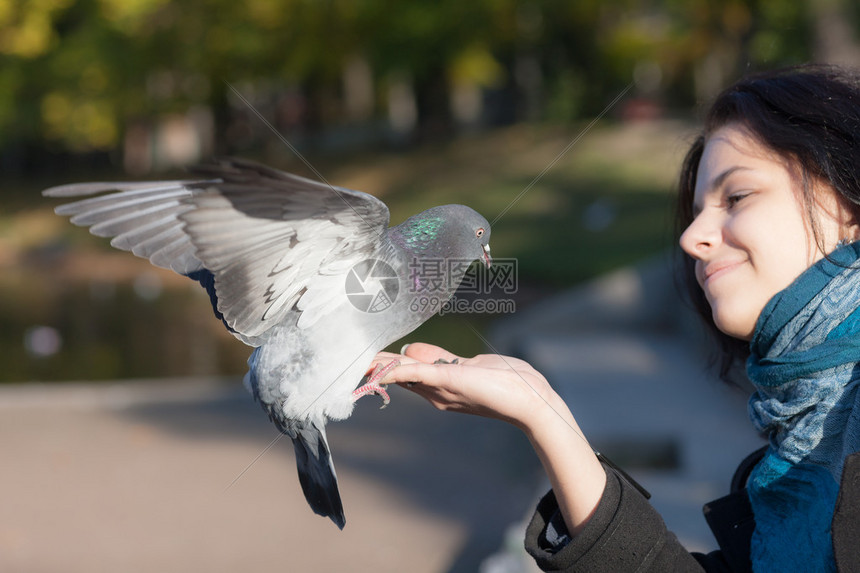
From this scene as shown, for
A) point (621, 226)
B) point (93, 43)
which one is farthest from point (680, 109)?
point (93, 43)

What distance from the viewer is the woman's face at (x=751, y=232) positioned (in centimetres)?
160

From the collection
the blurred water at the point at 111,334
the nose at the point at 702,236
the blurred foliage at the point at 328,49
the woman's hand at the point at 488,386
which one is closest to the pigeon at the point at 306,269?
the woman's hand at the point at 488,386

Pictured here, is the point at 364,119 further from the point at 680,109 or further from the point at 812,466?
the point at 812,466

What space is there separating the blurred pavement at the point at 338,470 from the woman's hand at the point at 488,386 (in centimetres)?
202

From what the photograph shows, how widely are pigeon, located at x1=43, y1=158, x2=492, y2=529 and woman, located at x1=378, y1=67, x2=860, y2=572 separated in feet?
0.68

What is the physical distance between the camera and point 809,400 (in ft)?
5.38

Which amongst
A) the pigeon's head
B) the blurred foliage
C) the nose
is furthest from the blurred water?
the nose

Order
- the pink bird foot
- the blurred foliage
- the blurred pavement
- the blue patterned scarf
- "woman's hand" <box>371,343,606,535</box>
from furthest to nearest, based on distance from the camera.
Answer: the blurred foliage < the blurred pavement < the pink bird foot < "woman's hand" <box>371,343,606,535</box> < the blue patterned scarf

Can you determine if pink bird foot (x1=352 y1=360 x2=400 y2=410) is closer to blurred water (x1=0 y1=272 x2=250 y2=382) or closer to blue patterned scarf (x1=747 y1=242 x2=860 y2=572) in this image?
blue patterned scarf (x1=747 y1=242 x2=860 y2=572)

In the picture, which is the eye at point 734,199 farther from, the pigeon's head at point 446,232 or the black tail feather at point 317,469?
the black tail feather at point 317,469

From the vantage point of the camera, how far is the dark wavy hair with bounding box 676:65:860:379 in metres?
1.61

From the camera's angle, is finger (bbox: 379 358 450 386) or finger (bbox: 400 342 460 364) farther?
finger (bbox: 400 342 460 364)

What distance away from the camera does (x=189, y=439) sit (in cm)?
588

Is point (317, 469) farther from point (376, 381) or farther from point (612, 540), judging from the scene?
point (612, 540)
